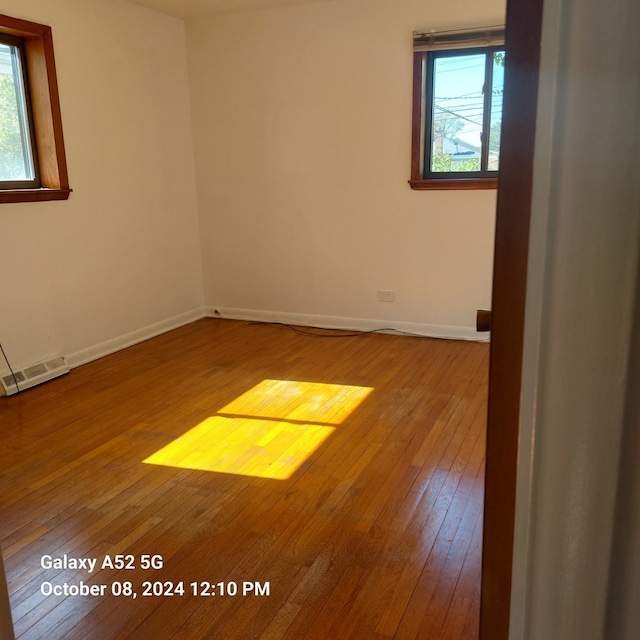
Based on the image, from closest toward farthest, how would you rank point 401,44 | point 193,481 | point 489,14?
point 193,481, point 489,14, point 401,44

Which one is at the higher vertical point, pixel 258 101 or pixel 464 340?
pixel 258 101

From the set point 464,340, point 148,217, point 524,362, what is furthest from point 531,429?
point 148,217

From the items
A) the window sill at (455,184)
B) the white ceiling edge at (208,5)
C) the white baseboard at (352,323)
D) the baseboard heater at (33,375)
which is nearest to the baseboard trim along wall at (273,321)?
the white baseboard at (352,323)

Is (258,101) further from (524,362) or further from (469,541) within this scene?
(524,362)

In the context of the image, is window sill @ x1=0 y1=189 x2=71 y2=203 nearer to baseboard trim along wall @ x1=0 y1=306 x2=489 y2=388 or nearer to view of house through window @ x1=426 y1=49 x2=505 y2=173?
baseboard trim along wall @ x1=0 y1=306 x2=489 y2=388

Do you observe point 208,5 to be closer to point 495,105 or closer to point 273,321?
point 495,105

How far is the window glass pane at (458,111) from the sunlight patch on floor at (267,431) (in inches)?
77.5

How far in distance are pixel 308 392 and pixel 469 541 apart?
1.60 meters

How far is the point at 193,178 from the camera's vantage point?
5.11 m

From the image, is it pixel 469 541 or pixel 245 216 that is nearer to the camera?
pixel 469 541

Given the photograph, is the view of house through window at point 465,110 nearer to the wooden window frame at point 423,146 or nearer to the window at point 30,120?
the wooden window frame at point 423,146

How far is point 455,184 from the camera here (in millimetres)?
4250

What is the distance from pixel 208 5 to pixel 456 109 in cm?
203

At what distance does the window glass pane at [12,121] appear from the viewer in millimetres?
3592
